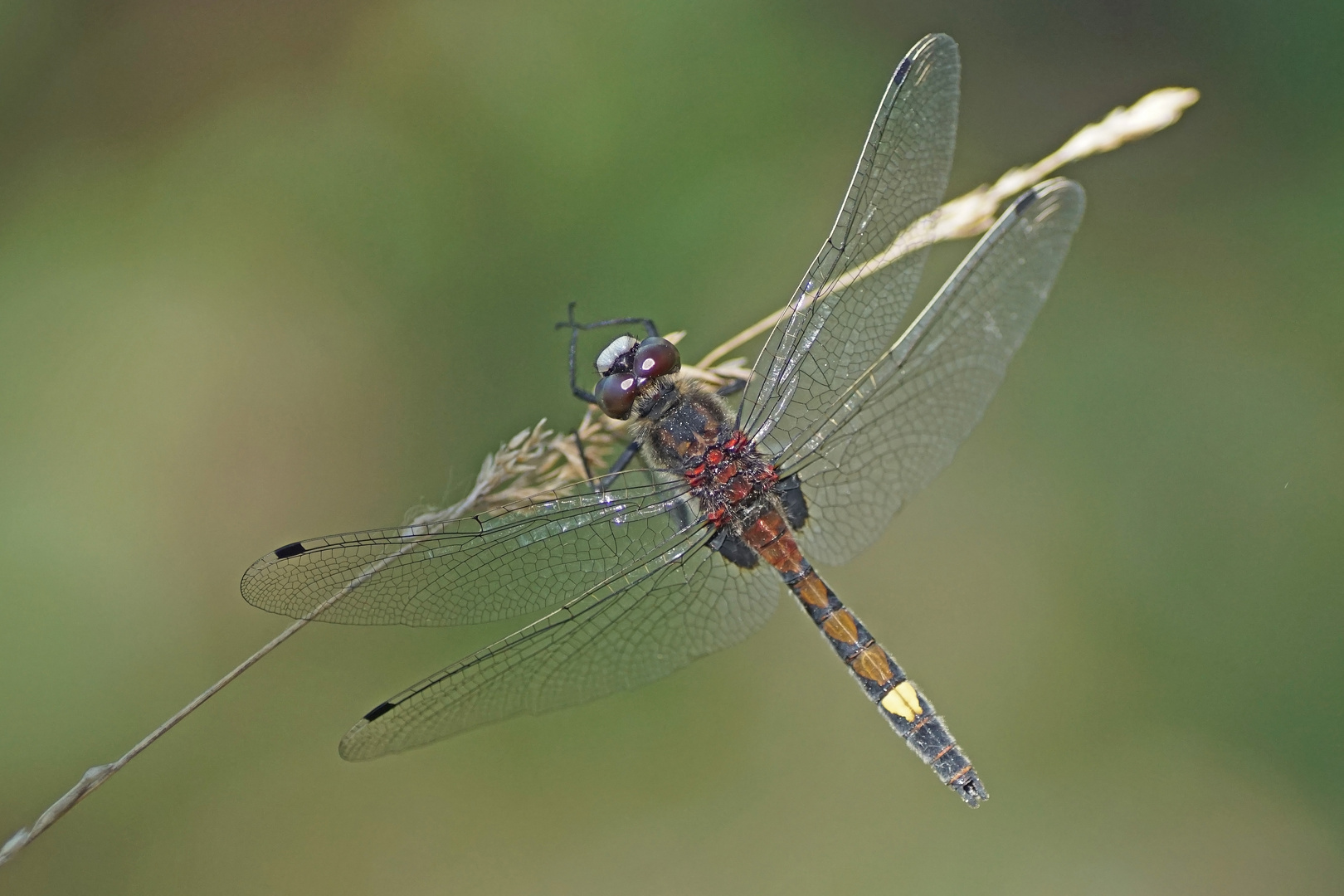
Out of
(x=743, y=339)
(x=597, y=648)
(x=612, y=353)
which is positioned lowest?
(x=597, y=648)

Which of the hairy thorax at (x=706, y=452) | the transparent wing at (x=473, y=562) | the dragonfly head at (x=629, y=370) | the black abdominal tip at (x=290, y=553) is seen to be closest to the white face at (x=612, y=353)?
the dragonfly head at (x=629, y=370)

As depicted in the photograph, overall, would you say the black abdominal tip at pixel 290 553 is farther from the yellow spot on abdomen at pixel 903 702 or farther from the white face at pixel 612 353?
the yellow spot on abdomen at pixel 903 702

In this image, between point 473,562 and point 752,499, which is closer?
point 473,562

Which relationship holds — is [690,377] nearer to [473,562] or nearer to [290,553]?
[473,562]

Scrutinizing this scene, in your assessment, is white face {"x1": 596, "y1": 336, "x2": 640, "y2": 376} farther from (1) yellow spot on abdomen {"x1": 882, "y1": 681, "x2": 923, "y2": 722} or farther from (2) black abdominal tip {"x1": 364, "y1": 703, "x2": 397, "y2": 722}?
(1) yellow spot on abdomen {"x1": 882, "y1": 681, "x2": 923, "y2": 722}

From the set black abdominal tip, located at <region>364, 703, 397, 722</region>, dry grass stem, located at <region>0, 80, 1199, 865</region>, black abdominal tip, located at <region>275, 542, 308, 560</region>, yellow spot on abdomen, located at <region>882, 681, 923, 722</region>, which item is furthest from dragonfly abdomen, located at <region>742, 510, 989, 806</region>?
black abdominal tip, located at <region>275, 542, 308, 560</region>

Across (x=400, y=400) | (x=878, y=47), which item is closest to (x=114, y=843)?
(x=400, y=400)

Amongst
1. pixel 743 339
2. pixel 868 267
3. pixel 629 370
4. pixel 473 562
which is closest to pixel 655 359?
pixel 629 370
